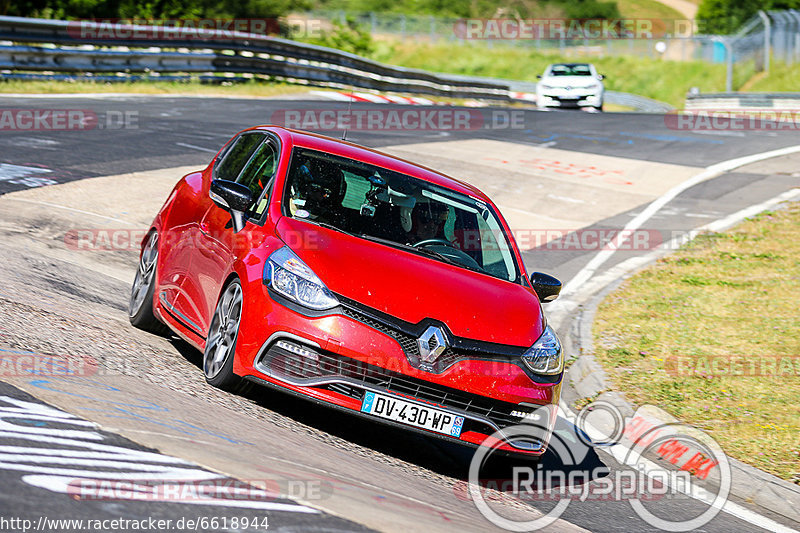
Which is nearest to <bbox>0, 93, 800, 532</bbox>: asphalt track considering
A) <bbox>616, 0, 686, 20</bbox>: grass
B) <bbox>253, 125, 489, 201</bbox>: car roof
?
<bbox>253, 125, 489, 201</bbox>: car roof

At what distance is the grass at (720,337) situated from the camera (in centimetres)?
749

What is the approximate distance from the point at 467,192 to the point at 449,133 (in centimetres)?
1586

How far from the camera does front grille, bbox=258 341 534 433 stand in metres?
5.55

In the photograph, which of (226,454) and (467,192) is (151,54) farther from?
(226,454)

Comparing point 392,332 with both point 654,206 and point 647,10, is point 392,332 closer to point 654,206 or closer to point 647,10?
point 654,206

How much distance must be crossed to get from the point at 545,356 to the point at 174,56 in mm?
21691

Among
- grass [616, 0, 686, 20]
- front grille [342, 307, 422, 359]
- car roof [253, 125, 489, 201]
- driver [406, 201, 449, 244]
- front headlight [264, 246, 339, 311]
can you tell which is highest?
grass [616, 0, 686, 20]

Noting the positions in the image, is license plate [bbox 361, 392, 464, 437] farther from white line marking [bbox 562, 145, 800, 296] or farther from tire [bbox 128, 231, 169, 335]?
white line marking [bbox 562, 145, 800, 296]

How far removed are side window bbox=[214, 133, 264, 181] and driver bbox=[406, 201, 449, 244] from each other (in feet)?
4.51

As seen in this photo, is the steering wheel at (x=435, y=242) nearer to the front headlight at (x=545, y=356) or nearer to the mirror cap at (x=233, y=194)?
the front headlight at (x=545, y=356)

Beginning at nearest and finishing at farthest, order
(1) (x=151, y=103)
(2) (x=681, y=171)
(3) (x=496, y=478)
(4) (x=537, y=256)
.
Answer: (3) (x=496, y=478), (4) (x=537, y=256), (2) (x=681, y=171), (1) (x=151, y=103)

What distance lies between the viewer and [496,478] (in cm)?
612

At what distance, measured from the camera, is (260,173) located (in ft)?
23.1

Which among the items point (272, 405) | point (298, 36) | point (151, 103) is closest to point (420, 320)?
point (272, 405)
